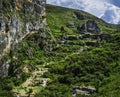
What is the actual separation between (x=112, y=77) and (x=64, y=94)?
2697 cm

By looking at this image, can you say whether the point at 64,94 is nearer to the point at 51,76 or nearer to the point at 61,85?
the point at 61,85

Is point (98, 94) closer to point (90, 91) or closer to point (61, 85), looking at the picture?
point (90, 91)

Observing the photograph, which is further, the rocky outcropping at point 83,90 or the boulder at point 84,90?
the boulder at point 84,90

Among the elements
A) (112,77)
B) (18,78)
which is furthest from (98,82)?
(18,78)

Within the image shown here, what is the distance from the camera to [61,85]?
18525cm

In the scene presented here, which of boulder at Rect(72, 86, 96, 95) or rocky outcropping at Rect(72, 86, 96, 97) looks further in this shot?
boulder at Rect(72, 86, 96, 95)

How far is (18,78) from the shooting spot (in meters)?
195

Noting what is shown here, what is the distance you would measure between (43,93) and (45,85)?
16100mm

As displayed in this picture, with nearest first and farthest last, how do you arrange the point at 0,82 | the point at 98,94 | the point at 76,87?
1. the point at 98,94
2. the point at 76,87
3. the point at 0,82

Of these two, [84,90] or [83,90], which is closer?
[83,90]

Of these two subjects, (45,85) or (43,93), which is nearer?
(43,93)

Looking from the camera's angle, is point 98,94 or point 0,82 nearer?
point 98,94

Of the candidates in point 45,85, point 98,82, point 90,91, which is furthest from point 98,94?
point 45,85

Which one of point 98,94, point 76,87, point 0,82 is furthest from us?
point 0,82
